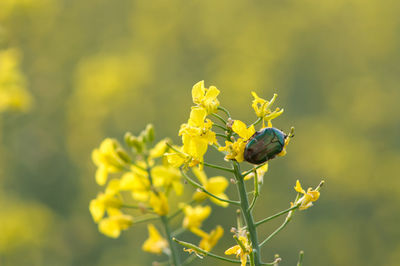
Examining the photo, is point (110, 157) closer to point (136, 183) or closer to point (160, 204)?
point (136, 183)

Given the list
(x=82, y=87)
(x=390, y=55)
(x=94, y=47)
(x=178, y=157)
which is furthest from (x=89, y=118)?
(x=178, y=157)

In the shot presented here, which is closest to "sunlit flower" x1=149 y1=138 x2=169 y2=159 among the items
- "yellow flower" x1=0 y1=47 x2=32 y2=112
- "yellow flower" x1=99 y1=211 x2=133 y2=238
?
"yellow flower" x1=99 y1=211 x2=133 y2=238

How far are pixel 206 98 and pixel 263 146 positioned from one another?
15.0 inches

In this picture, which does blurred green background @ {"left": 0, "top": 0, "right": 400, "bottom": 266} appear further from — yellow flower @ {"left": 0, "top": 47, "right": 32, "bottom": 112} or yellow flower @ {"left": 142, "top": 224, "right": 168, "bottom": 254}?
yellow flower @ {"left": 142, "top": 224, "right": 168, "bottom": 254}

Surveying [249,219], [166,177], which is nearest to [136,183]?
[166,177]

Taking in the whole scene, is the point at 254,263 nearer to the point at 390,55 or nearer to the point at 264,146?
the point at 264,146

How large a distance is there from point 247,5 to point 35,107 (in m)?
7.26

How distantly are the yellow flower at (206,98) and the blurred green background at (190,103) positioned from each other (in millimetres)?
4258

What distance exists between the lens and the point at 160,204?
292 centimetres

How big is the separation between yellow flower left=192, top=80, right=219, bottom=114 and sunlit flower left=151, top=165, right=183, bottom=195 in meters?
0.63

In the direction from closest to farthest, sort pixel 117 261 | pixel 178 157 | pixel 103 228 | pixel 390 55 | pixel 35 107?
pixel 178 157 → pixel 103 228 → pixel 117 261 → pixel 35 107 → pixel 390 55

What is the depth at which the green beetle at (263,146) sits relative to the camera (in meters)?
2.24

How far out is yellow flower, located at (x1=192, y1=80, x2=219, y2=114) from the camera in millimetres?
2438

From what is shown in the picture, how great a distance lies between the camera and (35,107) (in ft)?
33.9
